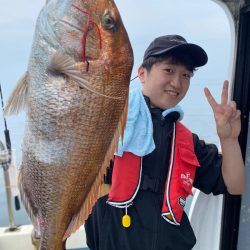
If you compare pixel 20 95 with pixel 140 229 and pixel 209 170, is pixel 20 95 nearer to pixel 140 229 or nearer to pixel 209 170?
pixel 140 229

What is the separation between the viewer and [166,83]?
2.01 m

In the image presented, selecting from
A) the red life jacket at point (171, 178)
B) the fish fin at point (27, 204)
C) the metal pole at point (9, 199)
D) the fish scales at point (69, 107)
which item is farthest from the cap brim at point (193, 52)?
the metal pole at point (9, 199)

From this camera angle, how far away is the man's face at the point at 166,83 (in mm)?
2008

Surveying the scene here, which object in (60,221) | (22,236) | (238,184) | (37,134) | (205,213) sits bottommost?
(22,236)

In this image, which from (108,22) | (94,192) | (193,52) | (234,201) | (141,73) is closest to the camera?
(108,22)

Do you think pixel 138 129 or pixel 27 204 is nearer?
A: pixel 27 204

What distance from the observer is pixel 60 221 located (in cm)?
136

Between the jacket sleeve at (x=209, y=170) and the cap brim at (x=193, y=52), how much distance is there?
0.45m

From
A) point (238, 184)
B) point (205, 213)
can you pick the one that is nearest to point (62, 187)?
point (238, 184)

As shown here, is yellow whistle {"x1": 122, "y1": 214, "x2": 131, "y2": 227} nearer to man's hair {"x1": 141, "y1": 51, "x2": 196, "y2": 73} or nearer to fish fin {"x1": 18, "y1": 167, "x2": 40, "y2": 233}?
fish fin {"x1": 18, "y1": 167, "x2": 40, "y2": 233}

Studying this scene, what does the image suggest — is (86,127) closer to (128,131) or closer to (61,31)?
(61,31)

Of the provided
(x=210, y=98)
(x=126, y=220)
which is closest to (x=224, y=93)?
(x=210, y=98)

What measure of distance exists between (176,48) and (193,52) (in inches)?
4.6

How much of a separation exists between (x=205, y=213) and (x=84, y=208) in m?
1.74
